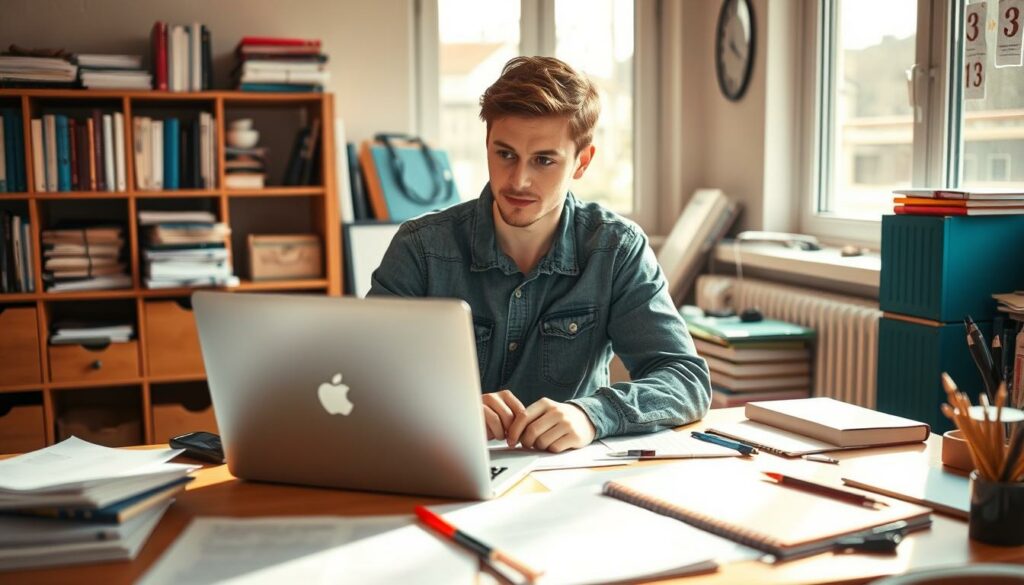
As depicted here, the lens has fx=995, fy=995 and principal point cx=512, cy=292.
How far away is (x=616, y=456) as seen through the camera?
1.41 meters

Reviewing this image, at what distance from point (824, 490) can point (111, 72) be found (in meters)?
2.89

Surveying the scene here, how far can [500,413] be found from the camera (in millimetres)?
1439

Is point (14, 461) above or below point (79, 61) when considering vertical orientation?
below

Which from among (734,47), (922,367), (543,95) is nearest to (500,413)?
(543,95)

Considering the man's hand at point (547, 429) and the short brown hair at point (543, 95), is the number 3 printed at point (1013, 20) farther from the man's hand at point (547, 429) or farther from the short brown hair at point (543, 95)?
A: the man's hand at point (547, 429)

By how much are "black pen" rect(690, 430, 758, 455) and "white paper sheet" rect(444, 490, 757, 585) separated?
30 centimetres

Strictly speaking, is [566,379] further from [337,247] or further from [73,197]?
[73,197]

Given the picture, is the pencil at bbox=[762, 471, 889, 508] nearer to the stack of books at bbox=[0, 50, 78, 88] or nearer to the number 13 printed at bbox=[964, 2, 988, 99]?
the number 13 printed at bbox=[964, 2, 988, 99]

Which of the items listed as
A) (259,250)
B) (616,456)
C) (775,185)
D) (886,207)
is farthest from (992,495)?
(259,250)

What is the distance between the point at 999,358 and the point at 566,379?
37.1 inches

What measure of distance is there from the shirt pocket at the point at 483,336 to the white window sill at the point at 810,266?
133cm

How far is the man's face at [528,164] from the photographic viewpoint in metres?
1.79

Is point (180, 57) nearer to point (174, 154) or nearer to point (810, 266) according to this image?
point (174, 154)

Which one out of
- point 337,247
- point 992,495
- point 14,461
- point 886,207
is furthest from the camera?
point 337,247
